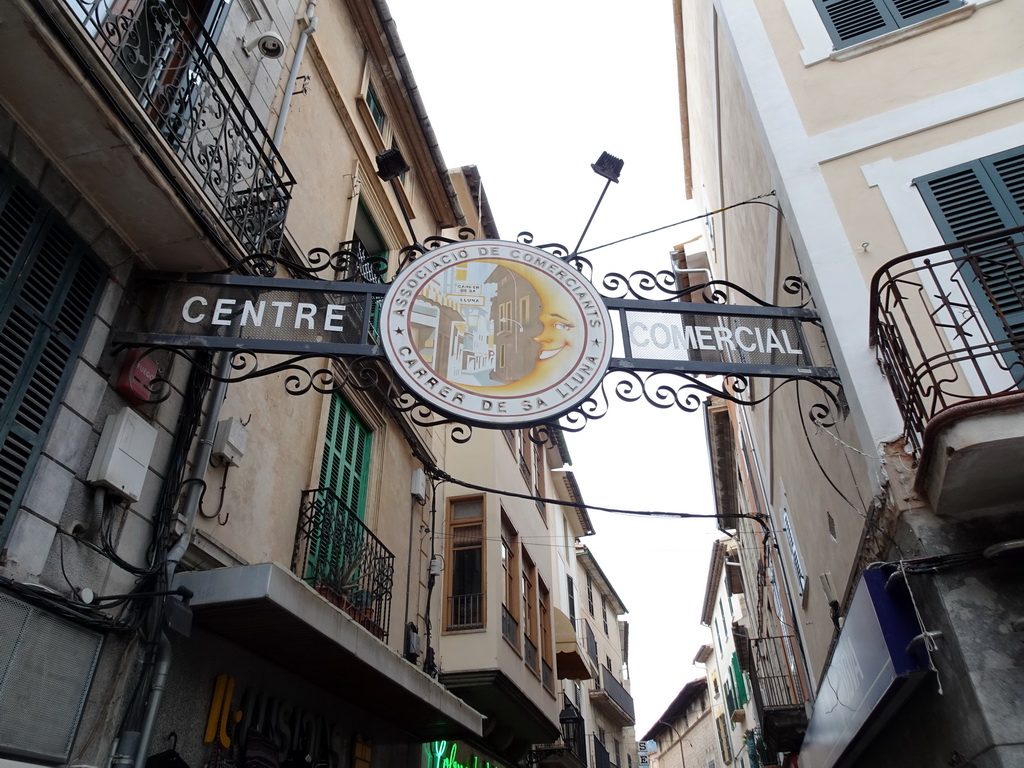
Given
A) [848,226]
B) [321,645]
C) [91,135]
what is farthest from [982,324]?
[91,135]

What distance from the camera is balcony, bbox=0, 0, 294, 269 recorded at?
4457mm

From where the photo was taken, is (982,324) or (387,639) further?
(387,639)

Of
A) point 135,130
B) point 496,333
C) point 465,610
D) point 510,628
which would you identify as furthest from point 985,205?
point 510,628

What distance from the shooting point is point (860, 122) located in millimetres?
7070

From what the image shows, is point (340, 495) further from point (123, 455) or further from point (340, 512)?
point (123, 455)

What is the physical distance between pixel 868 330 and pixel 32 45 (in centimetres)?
577

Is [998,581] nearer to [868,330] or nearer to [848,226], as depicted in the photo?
[868,330]

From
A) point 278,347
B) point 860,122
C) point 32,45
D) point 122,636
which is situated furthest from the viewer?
point 860,122

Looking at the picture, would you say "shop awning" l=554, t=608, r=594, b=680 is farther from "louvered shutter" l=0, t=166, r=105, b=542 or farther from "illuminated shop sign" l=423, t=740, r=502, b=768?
"louvered shutter" l=0, t=166, r=105, b=542

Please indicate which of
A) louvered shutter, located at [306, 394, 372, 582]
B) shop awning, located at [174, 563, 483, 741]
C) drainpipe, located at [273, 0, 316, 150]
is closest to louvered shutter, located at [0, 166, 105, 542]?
shop awning, located at [174, 563, 483, 741]

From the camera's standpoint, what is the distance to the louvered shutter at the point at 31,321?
14.8 feet

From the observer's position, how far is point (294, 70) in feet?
29.2

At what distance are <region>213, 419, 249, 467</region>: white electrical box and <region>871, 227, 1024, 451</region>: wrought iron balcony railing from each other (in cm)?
501

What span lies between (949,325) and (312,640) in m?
5.10
